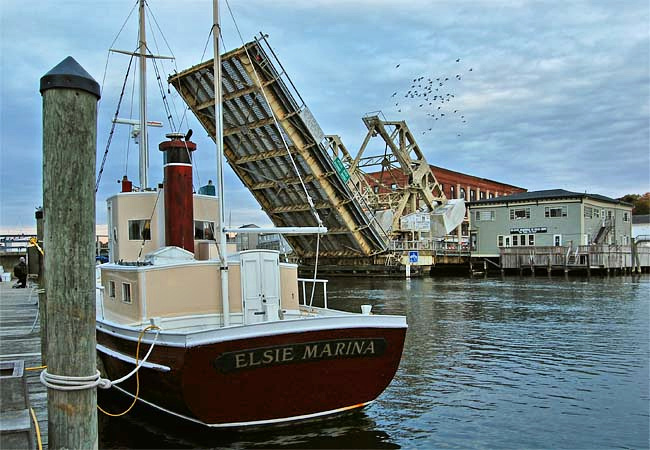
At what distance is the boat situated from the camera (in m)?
6.96

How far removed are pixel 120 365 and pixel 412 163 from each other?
1426 inches

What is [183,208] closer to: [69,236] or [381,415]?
[381,415]

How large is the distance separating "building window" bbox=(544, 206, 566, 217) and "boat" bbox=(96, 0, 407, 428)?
142 ft

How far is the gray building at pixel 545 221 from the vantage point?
159 feet

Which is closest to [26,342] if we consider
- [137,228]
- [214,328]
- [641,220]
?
[137,228]

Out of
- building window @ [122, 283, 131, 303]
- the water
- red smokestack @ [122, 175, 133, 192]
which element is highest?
red smokestack @ [122, 175, 133, 192]

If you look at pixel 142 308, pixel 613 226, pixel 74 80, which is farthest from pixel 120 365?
pixel 613 226

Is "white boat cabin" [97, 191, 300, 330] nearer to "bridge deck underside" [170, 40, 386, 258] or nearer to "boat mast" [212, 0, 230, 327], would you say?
"boat mast" [212, 0, 230, 327]

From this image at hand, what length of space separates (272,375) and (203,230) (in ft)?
13.1

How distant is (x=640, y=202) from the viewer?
93125mm

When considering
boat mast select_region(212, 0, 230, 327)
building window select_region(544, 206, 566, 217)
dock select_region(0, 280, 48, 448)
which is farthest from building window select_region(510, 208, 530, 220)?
boat mast select_region(212, 0, 230, 327)

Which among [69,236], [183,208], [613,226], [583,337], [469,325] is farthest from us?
[613,226]

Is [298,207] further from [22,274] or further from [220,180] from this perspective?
[220,180]

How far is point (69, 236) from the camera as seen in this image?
439 cm
